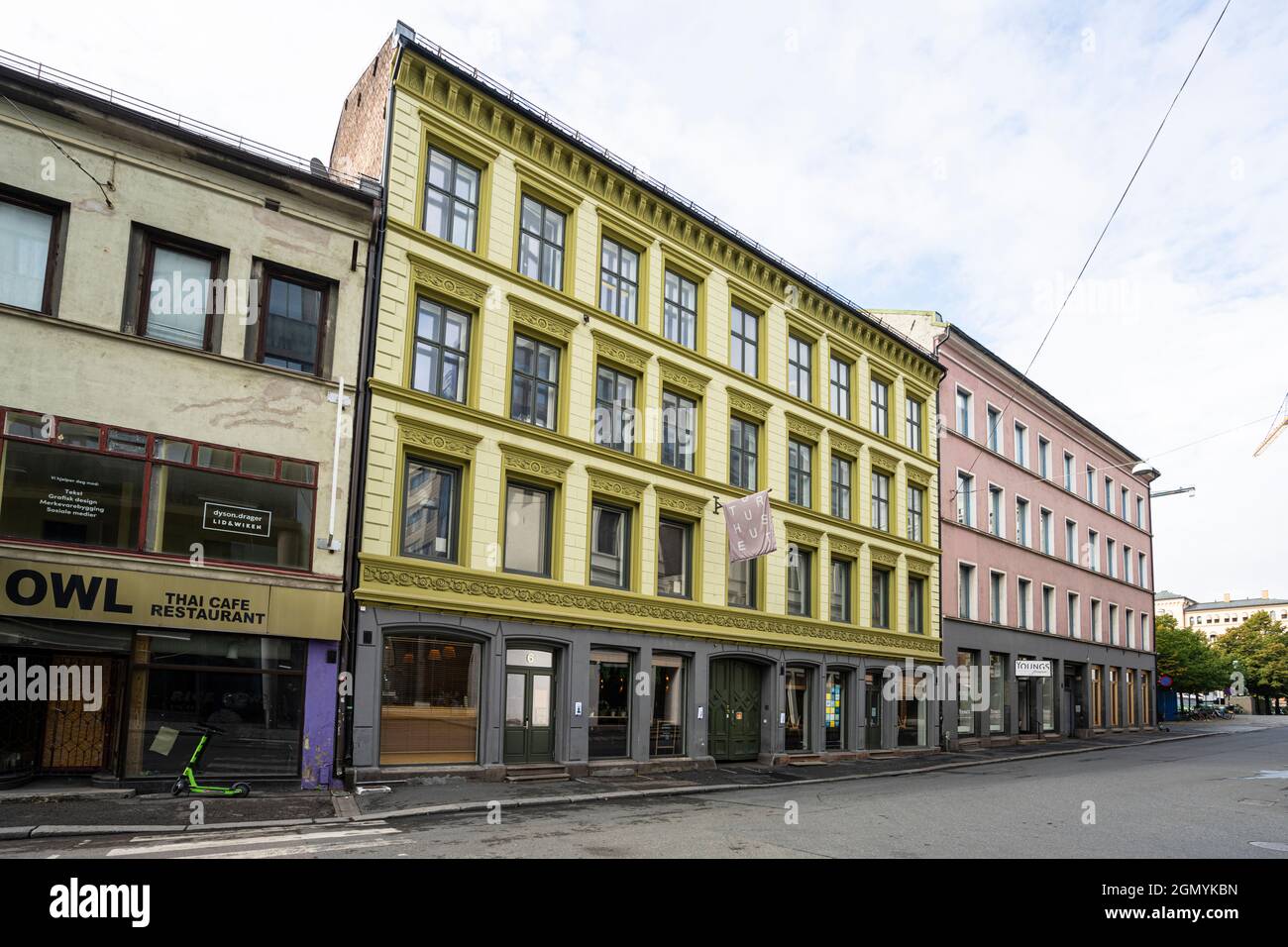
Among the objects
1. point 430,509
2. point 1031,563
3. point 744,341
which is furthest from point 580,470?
point 1031,563

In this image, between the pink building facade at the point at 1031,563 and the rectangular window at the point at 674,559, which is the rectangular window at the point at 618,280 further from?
the pink building facade at the point at 1031,563

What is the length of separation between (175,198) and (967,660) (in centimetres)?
2977

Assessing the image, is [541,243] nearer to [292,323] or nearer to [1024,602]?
[292,323]

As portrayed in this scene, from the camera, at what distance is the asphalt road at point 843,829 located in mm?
10758

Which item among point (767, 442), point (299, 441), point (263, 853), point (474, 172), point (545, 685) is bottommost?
point (263, 853)

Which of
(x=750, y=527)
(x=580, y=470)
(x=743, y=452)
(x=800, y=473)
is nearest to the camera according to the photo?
(x=580, y=470)

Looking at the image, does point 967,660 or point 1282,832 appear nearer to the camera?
point 1282,832

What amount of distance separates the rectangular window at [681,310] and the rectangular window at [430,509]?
25.8ft

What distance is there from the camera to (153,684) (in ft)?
51.0

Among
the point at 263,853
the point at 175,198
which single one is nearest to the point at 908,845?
the point at 263,853

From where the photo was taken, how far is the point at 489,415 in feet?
65.8

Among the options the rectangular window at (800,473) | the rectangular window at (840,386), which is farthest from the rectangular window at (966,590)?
the rectangular window at (800,473)

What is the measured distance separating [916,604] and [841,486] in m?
6.04

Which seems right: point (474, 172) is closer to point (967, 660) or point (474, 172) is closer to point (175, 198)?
point (175, 198)
